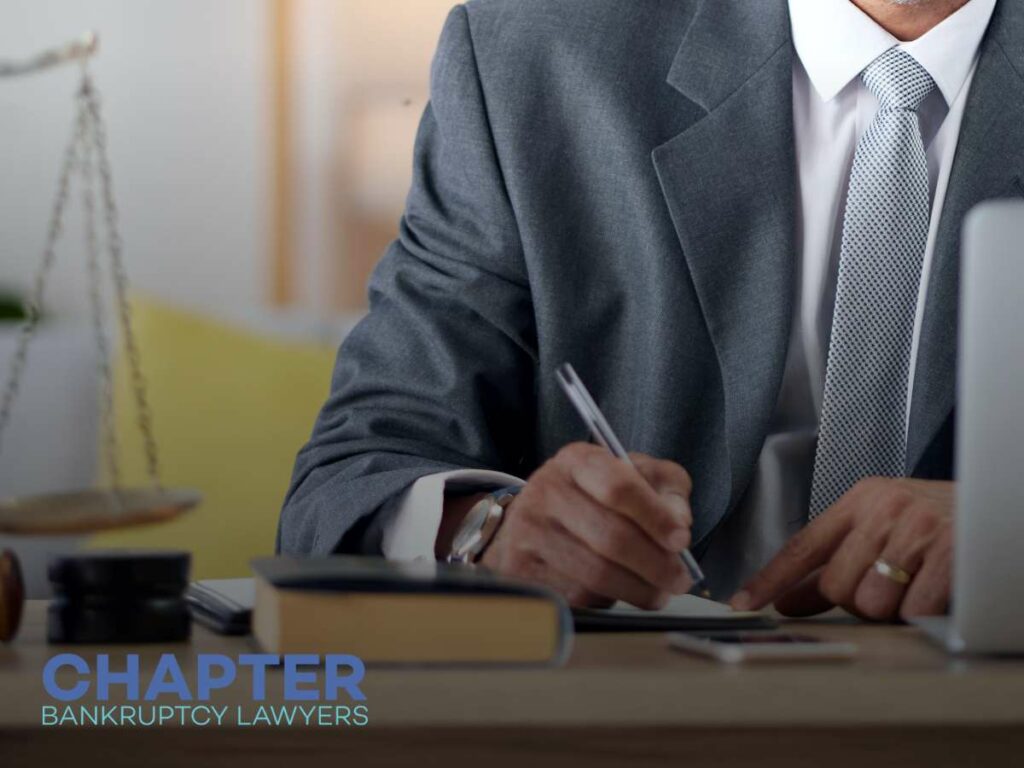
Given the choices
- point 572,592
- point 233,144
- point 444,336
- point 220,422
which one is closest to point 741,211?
point 444,336

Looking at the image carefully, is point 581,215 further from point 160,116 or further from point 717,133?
point 160,116

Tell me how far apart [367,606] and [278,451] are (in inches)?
56.7

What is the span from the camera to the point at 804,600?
3.14ft

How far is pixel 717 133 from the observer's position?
1.34 m

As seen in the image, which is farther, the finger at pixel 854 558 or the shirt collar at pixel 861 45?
the shirt collar at pixel 861 45

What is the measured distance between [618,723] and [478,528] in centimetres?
44

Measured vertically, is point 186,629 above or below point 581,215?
below

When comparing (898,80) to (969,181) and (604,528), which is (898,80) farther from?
(604,528)

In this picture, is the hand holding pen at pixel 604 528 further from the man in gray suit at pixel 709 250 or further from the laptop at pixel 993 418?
the man in gray suit at pixel 709 250

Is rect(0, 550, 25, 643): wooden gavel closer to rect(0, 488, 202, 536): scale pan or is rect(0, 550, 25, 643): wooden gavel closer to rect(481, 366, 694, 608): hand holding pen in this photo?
rect(0, 488, 202, 536): scale pan

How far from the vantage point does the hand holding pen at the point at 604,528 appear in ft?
2.65

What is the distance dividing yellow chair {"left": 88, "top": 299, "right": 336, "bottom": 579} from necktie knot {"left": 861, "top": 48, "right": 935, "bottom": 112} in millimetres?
1015

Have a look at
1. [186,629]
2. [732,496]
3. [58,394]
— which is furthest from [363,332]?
[58,394]

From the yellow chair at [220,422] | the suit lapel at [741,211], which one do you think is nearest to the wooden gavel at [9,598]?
the suit lapel at [741,211]
